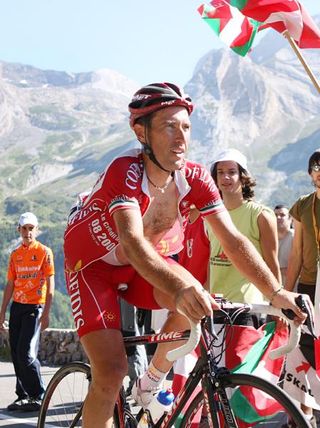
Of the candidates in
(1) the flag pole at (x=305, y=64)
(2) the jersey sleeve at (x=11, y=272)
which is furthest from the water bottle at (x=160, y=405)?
(2) the jersey sleeve at (x=11, y=272)

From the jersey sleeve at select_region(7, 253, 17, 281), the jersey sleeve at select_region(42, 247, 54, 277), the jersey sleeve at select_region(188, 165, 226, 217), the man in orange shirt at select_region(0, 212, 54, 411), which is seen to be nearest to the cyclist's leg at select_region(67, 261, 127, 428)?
the jersey sleeve at select_region(188, 165, 226, 217)

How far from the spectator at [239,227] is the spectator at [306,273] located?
0.48 meters

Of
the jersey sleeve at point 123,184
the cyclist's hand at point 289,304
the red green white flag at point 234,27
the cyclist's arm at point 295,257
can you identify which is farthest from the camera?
the red green white flag at point 234,27

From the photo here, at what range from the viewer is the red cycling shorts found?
3895 mm

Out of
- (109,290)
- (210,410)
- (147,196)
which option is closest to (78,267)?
(109,290)

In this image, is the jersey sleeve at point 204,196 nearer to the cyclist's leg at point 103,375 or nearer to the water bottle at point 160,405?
the cyclist's leg at point 103,375

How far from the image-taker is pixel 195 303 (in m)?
2.96

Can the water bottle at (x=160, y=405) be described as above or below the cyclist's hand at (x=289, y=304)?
below

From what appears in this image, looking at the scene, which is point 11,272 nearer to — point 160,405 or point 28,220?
point 28,220

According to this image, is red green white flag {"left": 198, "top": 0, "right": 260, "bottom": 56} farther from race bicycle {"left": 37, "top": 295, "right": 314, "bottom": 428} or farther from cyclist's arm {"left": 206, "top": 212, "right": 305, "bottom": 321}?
race bicycle {"left": 37, "top": 295, "right": 314, "bottom": 428}

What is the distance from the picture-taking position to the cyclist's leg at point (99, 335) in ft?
12.4

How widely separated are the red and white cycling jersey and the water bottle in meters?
0.75

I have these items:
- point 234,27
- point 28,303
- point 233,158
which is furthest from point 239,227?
point 28,303

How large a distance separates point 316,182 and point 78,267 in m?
2.57
